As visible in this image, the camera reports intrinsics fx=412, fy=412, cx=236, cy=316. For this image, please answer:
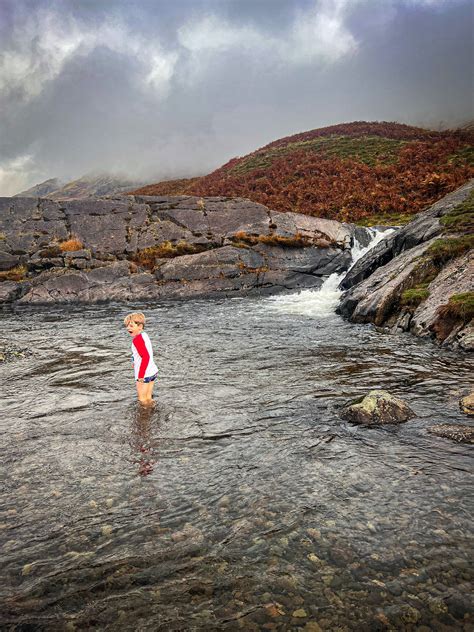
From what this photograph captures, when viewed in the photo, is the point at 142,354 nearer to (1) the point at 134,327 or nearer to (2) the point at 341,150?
(1) the point at 134,327

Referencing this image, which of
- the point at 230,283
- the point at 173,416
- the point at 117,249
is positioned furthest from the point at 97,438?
the point at 117,249

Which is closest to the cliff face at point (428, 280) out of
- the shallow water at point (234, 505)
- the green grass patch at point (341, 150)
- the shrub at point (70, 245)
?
the shallow water at point (234, 505)

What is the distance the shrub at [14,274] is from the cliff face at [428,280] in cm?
2175

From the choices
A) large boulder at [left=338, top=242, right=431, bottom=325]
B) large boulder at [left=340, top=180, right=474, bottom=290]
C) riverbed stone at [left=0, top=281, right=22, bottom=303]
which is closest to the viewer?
large boulder at [left=338, top=242, right=431, bottom=325]

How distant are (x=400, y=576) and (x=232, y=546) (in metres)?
1.49

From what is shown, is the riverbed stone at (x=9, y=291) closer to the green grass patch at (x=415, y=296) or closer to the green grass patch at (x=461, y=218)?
the green grass patch at (x=415, y=296)

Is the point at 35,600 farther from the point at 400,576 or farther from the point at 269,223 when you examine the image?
the point at 269,223

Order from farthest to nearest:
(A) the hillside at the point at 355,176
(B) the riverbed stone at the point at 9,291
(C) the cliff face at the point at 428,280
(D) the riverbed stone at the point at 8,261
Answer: (A) the hillside at the point at 355,176 → (D) the riverbed stone at the point at 8,261 → (B) the riverbed stone at the point at 9,291 → (C) the cliff face at the point at 428,280

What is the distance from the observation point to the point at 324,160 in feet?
148

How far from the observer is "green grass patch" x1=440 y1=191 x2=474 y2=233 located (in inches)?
672

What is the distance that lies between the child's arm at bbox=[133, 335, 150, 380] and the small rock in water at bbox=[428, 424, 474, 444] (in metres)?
4.91

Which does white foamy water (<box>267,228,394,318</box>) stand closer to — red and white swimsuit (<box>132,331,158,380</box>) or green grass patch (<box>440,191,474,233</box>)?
green grass patch (<box>440,191,474,233</box>)

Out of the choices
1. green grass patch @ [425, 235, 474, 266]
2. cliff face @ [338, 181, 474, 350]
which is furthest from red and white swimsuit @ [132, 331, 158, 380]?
green grass patch @ [425, 235, 474, 266]

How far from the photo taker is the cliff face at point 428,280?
39.3 ft
